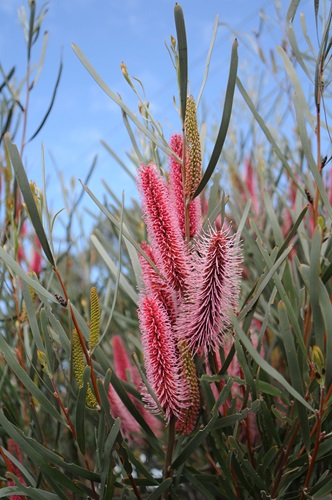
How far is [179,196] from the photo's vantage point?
458mm

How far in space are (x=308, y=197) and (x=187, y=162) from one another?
12 cm

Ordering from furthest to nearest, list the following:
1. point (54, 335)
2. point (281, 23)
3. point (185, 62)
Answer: point (281, 23) → point (54, 335) → point (185, 62)

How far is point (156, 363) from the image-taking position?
1.35ft

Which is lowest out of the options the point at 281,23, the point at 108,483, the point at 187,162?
the point at 108,483

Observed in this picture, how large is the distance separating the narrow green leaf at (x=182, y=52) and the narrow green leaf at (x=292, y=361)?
0.16 meters

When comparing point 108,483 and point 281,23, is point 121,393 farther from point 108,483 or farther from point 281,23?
point 281,23

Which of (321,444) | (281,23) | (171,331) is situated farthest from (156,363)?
(281,23)

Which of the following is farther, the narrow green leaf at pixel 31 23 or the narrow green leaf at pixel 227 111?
the narrow green leaf at pixel 31 23

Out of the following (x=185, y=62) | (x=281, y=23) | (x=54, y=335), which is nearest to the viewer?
(x=185, y=62)

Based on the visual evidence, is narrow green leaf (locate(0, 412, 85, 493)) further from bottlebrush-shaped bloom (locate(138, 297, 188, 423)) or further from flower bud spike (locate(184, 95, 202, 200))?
flower bud spike (locate(184, 95, 202, 200))

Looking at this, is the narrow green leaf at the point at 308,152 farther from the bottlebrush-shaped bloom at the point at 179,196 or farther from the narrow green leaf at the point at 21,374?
the narrow green leaf at the point at 21,374

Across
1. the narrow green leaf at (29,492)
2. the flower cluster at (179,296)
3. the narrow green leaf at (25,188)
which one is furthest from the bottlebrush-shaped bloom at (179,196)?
the narrow green leaf at (29,492)

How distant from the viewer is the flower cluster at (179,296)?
409 mm

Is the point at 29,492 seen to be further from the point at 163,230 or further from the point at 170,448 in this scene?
the point at 163,230
